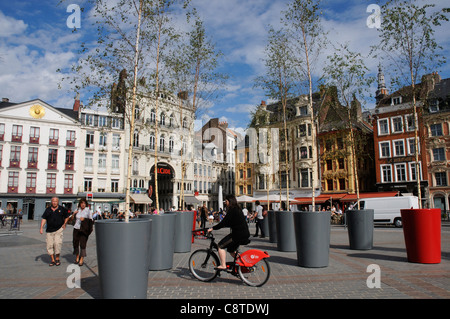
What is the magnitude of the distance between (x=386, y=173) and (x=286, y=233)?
33917 millimetres

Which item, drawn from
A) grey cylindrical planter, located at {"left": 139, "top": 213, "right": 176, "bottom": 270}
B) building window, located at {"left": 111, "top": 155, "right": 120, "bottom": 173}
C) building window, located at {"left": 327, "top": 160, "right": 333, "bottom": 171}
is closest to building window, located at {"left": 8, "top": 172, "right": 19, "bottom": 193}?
building window, located at {"left": 111, "top": 155, "right": 120, "bottom": 173}

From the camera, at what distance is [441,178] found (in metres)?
36.9

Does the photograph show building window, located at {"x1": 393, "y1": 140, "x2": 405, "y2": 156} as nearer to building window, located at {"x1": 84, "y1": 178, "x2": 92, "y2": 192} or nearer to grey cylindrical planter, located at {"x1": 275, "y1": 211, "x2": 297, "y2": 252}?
grey cylindrical planter, located at {"x1": 275, "y1": 211, "x2": 297, "y2": 252}

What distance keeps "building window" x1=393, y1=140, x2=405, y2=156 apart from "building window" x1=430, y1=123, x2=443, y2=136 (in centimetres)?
321

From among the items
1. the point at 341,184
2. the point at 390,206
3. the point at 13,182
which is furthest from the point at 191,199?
the point at 390,206

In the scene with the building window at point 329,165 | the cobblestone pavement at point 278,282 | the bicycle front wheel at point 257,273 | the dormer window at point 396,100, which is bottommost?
the cobblestone pavement at point 278,282

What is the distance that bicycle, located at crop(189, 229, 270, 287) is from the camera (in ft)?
20.8

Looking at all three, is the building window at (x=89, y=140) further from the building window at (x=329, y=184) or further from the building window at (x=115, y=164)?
the building window at (x=329, y=184)

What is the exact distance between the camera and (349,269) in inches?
311

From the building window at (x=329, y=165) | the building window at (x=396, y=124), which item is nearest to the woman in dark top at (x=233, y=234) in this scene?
the building window at (x=396, y=124)

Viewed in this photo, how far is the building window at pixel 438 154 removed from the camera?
3706 cm

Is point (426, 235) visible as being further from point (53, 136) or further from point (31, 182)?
point (53, 136)

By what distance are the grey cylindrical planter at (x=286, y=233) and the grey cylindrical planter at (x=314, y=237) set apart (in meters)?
3.02
